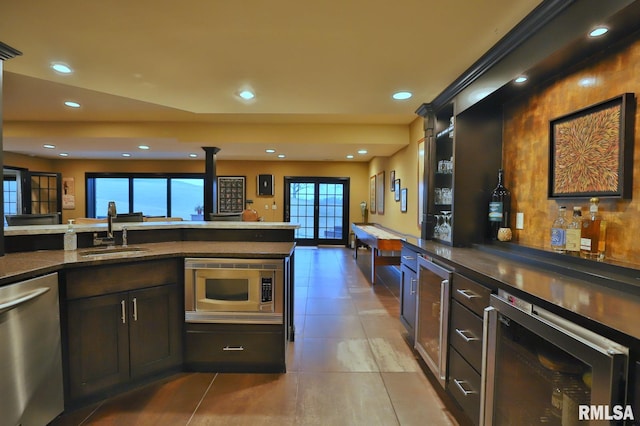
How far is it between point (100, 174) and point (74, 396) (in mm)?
8378

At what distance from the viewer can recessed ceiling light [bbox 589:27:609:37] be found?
1344mm

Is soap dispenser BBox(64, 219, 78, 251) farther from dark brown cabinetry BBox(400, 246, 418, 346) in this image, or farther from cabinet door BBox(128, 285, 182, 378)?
dark brown cabinetry BBox(400, 246, 418, 346)

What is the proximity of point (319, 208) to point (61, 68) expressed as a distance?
6540mm

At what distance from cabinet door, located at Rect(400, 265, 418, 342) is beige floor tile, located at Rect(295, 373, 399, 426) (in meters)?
0.62

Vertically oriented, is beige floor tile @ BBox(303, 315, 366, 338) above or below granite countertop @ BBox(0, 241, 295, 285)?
below

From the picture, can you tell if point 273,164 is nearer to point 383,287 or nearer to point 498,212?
point 383,287

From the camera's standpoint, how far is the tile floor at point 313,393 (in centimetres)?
178

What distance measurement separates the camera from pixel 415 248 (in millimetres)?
2557

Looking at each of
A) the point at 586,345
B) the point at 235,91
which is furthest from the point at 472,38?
the point at 235,91

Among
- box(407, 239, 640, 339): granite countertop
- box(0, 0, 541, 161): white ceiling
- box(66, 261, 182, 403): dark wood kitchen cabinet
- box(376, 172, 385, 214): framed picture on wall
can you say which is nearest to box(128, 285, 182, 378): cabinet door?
box(66, 261, 182, 403): dark wood kitchen cabinet

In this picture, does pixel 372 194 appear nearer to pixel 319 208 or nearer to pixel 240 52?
pixel 319 208

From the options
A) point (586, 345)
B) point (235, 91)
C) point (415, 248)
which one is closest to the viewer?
point (586, 345)

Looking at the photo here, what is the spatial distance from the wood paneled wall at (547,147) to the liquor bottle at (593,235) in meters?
0.03

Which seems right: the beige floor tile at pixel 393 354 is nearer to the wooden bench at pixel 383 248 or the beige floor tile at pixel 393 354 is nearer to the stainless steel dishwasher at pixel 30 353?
the wooden bench at pixel 383 248
